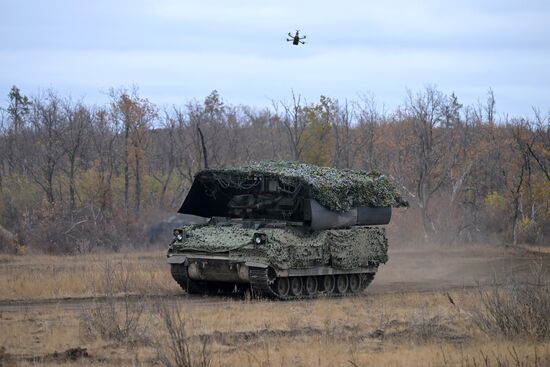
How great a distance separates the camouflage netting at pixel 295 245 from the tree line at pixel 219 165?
16.5 metres

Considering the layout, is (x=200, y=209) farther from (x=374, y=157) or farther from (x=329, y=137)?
(x=374, y=157)

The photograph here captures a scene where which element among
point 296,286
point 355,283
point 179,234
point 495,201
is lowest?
point 355,283

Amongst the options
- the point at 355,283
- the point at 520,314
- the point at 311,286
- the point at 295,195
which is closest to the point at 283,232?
the point at 295,195

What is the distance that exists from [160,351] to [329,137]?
104 feet

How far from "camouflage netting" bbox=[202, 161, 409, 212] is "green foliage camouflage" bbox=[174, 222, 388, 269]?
714 mm

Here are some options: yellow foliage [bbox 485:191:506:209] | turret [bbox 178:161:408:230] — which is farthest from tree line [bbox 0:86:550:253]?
turret [bbox 178:161:408:230]

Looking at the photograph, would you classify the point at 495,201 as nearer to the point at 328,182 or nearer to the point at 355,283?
the point at 355,283

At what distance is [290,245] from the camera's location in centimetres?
1902

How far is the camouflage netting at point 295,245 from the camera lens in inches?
738

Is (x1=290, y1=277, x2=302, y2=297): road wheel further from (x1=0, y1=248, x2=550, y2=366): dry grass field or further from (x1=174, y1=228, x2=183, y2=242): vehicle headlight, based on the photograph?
(x1=174, y1=228, x2=183, y2=242): vehicle headlight

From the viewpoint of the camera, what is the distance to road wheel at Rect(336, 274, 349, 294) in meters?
20.8

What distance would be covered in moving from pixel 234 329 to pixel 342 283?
730 cm

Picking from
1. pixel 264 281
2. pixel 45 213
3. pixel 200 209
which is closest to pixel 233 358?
pixel 264 281

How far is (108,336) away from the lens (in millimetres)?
12719
